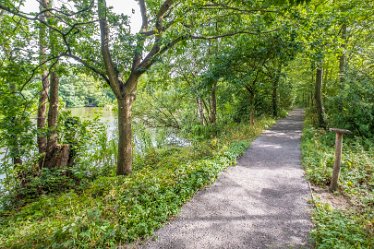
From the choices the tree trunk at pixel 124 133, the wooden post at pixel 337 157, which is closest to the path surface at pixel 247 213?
the wooden post at pixel 337 157

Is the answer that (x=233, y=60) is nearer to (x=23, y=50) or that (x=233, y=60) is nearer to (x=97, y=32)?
(x=97, y=32)

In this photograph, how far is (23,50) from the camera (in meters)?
4.77

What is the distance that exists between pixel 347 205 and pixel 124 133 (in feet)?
17.4

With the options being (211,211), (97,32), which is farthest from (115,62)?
(211,211)

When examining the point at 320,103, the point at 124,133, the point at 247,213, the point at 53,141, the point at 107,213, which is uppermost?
the point at 320,103

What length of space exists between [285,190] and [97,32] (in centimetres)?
600

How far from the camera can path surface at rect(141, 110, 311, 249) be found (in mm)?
2943

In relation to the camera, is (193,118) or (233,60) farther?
(193,118)

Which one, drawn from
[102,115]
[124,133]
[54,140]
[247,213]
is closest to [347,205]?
[247,213]

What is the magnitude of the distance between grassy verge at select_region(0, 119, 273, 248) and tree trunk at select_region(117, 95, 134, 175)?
0.70 meters

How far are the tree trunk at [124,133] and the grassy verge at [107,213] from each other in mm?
702

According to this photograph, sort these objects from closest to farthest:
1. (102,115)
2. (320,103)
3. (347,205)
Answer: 1. (347,205)
2. (102,115)
3. (320,103)

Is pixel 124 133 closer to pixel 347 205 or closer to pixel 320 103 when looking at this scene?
pixel 347 205

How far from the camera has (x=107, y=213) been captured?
130 inches
